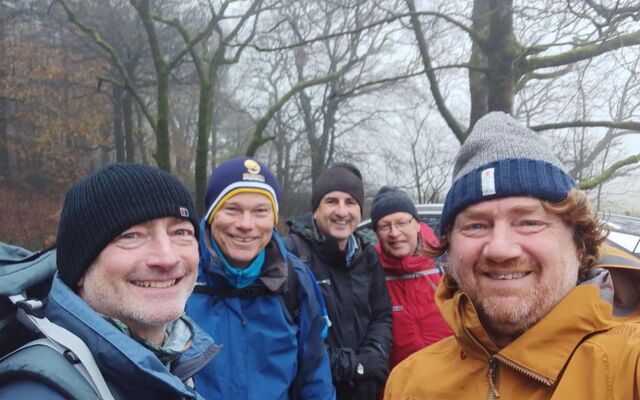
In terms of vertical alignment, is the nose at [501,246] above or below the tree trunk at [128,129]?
below

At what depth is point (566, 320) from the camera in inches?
56.7

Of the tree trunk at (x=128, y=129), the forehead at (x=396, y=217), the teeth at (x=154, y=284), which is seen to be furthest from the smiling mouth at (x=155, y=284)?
the tree trunk at (x=128, y=129)

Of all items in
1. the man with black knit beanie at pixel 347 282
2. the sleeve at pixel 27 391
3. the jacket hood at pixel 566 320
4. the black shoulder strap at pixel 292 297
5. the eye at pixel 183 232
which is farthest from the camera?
the man with black knit beanie at pixel 347 282

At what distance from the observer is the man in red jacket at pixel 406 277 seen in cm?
321

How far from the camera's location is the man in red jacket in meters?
3.21

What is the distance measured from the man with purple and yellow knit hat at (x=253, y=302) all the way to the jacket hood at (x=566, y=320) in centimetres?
94

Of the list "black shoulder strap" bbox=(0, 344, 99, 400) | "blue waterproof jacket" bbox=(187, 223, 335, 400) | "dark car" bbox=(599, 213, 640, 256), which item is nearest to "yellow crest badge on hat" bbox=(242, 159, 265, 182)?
"blue waterproof jacket" bbox=(187, 223, 335, 400)

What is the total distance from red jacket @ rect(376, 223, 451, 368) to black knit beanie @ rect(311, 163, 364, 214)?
0.55m

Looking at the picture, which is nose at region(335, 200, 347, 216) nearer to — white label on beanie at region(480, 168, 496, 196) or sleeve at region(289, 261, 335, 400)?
sleeve at region(289, 261, 335, 400)

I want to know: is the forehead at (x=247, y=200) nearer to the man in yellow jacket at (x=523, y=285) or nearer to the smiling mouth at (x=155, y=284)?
the smiling mouth at (x=155, y=284)

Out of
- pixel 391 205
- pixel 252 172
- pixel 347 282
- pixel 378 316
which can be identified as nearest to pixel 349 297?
pixel 347 282

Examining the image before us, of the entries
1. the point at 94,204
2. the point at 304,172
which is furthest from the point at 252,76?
the point at 94,204

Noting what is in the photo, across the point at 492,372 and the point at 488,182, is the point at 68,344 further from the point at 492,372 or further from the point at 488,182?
the point at 488,182

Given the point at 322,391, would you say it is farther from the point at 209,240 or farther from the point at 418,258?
the point at 418,258
